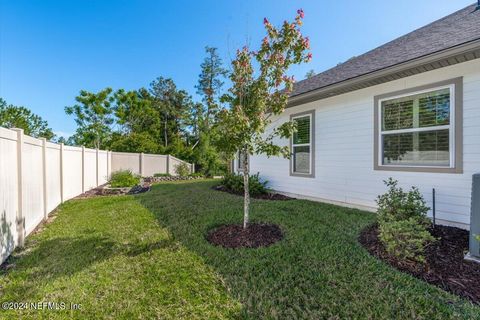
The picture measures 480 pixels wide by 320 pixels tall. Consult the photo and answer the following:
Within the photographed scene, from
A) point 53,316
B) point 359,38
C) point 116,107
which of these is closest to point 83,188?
point 53,316

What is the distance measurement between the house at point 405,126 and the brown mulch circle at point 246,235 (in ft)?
8.82

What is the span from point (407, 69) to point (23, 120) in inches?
1297

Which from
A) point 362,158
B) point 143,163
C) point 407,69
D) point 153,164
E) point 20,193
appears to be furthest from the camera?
point 153,164

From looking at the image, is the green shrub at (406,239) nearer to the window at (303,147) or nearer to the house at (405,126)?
the house at (405,126)

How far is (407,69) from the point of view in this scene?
444cm

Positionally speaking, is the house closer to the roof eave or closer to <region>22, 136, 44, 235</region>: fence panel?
the roof eave

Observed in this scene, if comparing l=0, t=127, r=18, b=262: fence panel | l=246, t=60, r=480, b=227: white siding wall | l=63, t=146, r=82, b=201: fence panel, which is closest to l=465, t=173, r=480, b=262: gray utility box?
l=246, t=60, r=480, b=227: white siding wall

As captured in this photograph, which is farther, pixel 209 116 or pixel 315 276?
pixel 209 116

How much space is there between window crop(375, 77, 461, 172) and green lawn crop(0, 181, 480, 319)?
1592 mm

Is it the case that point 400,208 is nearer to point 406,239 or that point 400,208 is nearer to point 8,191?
point 406,239

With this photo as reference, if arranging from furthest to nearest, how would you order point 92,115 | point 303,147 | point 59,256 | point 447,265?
point 92,115 < point 303,147 < point 59,256 < point 447,265

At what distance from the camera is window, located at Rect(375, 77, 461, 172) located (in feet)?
13.7

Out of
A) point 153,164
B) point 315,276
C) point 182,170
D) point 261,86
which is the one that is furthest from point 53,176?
point 182,170

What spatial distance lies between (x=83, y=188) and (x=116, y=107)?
59.1 feet
